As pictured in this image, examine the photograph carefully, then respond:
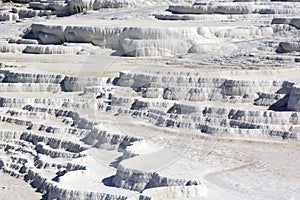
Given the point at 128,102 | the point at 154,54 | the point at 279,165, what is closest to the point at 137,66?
the point at 154,54

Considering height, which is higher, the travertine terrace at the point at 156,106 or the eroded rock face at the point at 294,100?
the eroded rock face at the point at 294,100

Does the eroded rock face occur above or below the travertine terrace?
above

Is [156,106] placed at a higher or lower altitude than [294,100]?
lower

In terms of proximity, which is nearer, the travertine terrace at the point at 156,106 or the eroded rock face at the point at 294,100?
the travertine terrace at the point at 156,106

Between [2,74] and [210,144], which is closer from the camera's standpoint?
[210,144]

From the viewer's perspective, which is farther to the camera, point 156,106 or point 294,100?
point 156,106

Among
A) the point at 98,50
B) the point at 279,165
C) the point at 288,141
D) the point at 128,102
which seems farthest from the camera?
the point at 98,50

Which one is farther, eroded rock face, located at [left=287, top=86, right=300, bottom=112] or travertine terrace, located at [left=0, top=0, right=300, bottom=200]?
eroded rock face, located at [left=287, top=86, right=300, bottom=112]

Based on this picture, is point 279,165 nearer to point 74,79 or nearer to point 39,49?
point 74,79
